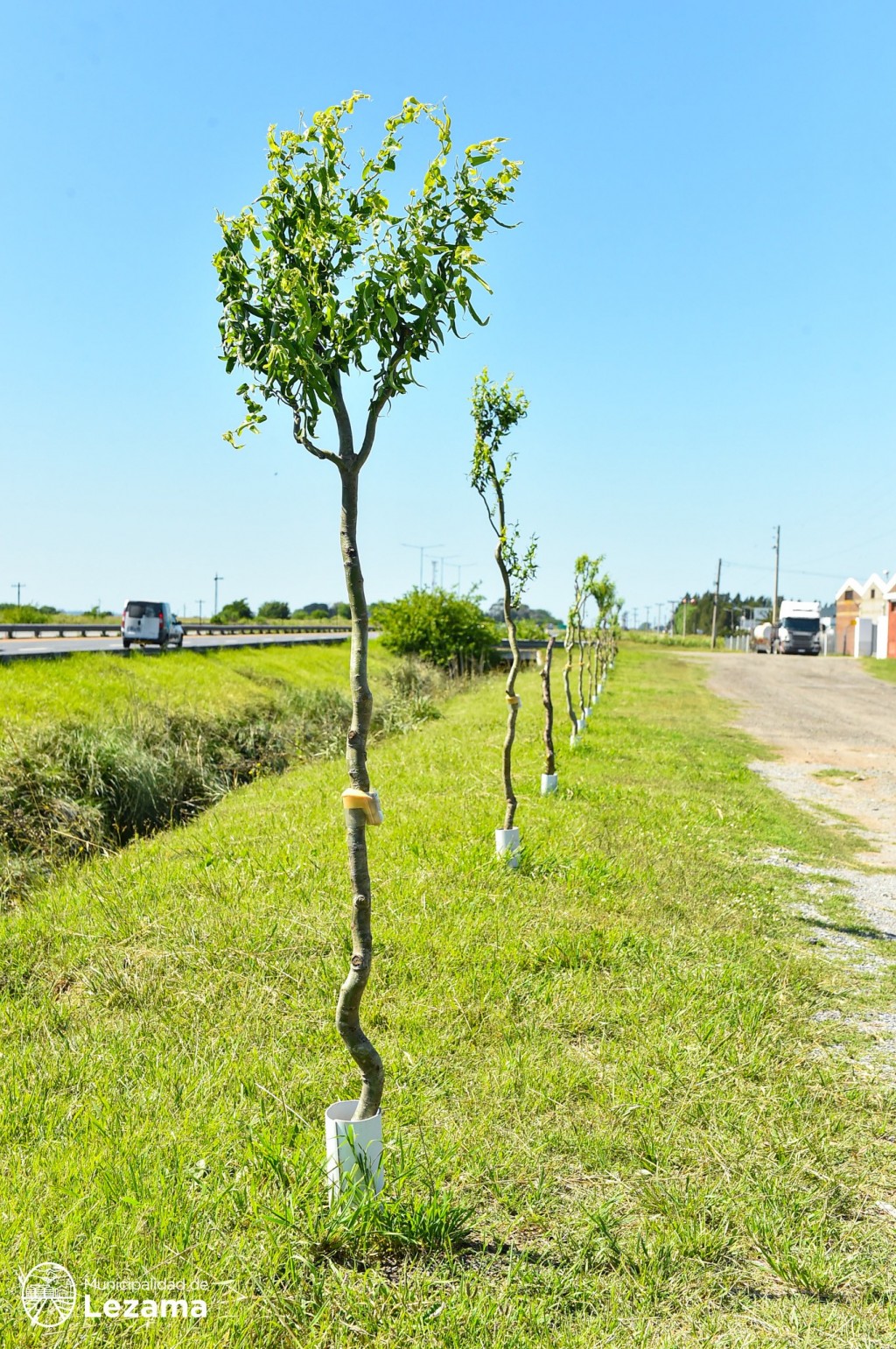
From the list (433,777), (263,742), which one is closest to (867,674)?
(263,742)

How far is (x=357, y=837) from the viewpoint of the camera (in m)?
3.11

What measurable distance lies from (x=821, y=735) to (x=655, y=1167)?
660 inches

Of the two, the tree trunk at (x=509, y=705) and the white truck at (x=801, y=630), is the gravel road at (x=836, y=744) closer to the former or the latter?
the tree trunk at (x=509, y=705)

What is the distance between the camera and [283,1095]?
3.68 m

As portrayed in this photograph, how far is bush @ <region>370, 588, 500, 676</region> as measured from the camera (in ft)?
95.3

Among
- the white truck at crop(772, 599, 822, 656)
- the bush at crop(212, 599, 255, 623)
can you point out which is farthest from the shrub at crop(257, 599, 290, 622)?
the white truck at crop(772, 599, 822, 656)

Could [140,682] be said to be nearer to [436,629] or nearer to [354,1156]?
[436,629]

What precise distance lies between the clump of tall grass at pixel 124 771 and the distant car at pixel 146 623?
1273 centimetres

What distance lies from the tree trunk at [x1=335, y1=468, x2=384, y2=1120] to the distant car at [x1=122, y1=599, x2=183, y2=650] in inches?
1063

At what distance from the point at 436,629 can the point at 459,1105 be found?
25526mm

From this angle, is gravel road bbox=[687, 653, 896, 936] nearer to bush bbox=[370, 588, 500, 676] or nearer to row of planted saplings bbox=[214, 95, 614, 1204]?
row of planted saplings bbox=[214, 95, 614, 1204]

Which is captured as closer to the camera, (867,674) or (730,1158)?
(730,1158)

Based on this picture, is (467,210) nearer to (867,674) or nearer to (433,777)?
(433,777)

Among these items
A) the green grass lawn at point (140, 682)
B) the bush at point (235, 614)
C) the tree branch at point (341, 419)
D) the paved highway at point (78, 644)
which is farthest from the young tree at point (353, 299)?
the bush at point (235, 614)
